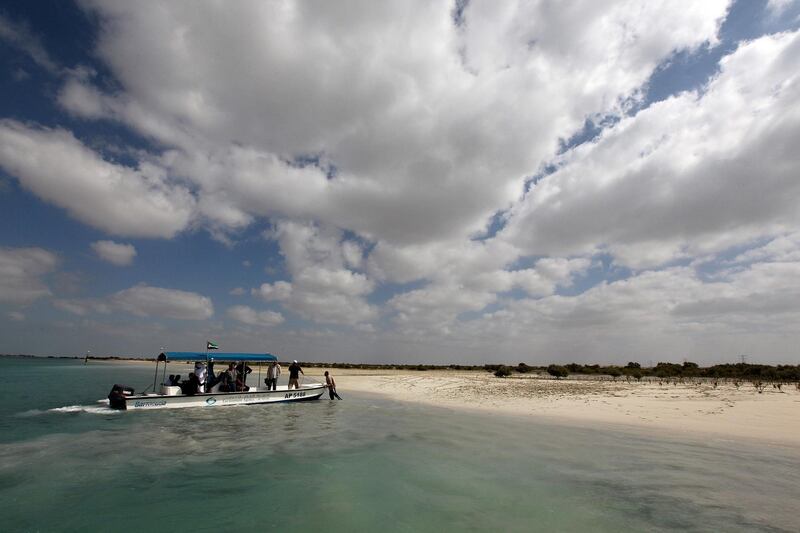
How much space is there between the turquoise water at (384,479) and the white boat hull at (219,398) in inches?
142

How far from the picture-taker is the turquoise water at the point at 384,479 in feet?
29.1

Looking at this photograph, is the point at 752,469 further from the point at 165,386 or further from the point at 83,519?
the point at 165,386

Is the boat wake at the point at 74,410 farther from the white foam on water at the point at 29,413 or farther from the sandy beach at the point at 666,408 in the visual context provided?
the sandy beach at the point at 666,408

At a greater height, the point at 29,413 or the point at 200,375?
the point at 200,375

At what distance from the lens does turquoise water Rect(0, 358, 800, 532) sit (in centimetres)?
888

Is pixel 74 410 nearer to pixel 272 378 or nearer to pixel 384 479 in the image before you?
pixel 272 378

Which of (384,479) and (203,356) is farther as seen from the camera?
(203,356)

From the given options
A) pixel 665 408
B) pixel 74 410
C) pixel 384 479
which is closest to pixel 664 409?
pixel 665 408

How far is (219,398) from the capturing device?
26703 mm

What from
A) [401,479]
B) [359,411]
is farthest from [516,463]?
[359,411]

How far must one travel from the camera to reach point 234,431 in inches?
765

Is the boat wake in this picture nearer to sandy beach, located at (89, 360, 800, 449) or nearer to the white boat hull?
the white boat hull

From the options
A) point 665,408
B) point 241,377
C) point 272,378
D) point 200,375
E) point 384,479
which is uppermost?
point 200,375

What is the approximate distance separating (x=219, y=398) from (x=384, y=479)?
740 inches
